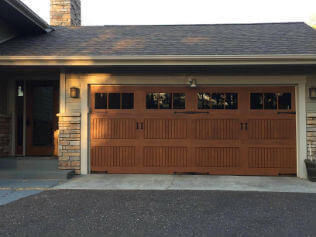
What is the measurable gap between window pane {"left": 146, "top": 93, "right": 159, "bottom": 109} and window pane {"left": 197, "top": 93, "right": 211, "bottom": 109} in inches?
39.1

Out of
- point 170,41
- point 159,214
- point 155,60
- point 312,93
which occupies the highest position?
point 170,41

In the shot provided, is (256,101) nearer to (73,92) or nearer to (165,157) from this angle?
(165,157)

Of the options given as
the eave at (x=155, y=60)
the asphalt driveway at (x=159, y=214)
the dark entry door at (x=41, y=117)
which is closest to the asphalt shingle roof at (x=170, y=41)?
the eave at (x=155, y=60)

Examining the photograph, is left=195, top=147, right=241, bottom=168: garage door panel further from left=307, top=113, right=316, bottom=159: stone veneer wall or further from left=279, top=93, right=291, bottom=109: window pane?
left=307, top=113, right=316, bottom=159: stone veneer wall

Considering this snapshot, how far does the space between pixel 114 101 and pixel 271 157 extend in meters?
3.83

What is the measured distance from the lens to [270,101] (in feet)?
21.3

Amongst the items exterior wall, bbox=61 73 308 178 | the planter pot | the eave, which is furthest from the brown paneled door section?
the eave

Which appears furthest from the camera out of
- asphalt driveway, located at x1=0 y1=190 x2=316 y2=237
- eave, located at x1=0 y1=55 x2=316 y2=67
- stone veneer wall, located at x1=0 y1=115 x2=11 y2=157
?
stone veneer wall, located at x1=0 y1=115 x2=11 y2=157

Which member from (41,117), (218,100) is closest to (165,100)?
(218,100)

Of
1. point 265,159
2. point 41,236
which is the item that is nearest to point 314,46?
point 265,159

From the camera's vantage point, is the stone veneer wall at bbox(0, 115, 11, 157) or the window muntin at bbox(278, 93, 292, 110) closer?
the window muntin at bbox(278, 93, 292, 110)

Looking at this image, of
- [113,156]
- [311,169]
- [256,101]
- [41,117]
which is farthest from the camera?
[41,117]

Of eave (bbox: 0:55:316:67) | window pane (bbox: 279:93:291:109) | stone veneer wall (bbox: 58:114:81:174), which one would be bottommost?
stone veneer wall (bbox: 58:114:81:174)

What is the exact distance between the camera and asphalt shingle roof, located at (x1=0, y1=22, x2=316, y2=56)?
249 inches
